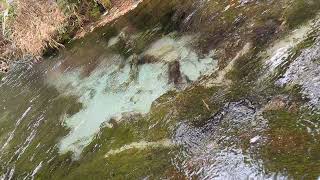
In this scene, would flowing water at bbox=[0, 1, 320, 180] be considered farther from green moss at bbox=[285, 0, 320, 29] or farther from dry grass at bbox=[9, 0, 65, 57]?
dry grass at bbox=[9, 0, 65, 57]

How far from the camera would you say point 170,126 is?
9.31 metres

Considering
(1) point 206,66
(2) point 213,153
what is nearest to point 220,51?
(1) point 206,66

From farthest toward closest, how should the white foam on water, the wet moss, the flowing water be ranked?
the white foam on water
the flowing water
the wet moss

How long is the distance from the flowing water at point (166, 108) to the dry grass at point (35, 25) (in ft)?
2.67

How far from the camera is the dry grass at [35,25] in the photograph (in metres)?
14.2

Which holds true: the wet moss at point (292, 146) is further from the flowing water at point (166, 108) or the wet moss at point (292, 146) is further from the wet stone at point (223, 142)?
the wet stone at point (223, 142)

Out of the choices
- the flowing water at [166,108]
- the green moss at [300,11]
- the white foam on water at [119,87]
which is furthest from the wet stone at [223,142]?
the green moss at [300,11]

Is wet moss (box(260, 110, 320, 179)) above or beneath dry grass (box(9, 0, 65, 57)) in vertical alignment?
beneath

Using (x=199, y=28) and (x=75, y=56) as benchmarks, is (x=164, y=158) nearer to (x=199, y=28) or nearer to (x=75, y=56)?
(x=199, y=28)

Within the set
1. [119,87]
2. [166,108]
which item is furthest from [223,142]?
[119,87]

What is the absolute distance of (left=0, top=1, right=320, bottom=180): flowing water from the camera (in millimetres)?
8016

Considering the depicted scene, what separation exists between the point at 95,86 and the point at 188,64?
102 inches

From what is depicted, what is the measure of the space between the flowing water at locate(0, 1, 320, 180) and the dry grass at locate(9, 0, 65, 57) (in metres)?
0.81

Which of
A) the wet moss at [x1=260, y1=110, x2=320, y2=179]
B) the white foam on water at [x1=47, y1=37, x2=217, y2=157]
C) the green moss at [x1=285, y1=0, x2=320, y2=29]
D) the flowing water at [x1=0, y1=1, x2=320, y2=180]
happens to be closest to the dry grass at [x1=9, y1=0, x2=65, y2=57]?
the flowing water at [x1=0, y1=1, x2=320, y2=180]
